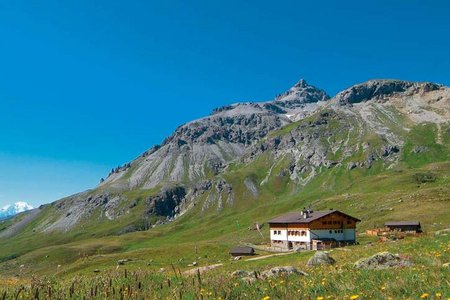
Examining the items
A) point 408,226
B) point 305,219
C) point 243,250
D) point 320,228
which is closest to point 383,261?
point 243,250

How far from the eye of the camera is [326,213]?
101 m

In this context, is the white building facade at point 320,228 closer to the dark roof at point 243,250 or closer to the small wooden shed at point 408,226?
the small wooden shed at point 408,226

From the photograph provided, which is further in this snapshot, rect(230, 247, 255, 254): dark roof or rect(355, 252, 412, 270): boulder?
rect(230, 247, 255, 254): dark roof

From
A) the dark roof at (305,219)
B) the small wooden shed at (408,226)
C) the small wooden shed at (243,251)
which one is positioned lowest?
the small wooden shed at (243,251)

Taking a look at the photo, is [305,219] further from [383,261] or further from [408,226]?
[383,261]

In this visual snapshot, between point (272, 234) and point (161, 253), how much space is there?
105 feet

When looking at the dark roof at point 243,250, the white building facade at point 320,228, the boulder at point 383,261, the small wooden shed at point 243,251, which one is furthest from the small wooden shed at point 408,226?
the boulder at point 383,261

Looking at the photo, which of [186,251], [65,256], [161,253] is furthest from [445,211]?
[65,256]

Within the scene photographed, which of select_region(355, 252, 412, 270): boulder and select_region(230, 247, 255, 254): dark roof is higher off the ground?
select_region(355, 252, 412, 270): boulder

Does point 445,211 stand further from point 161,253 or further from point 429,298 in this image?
point 429,298

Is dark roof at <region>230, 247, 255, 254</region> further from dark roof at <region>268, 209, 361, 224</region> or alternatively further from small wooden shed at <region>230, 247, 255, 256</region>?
dark roof at <region>268, 209, 361, 224</region>

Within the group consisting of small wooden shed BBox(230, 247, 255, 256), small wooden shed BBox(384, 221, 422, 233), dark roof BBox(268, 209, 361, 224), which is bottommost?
small wooden shed BBox(230, 247, 255, 256)

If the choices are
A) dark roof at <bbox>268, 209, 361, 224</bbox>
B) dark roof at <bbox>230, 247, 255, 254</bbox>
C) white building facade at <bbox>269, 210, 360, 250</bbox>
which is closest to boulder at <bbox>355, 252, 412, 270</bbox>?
dark roof at <bbox>230, 247, 255, 254</bbox>

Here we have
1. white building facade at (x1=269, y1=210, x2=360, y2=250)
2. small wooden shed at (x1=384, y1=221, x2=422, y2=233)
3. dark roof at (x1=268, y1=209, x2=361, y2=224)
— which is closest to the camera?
small wooden shed at (x1=384, y1=221, x2=422, y2=233)
